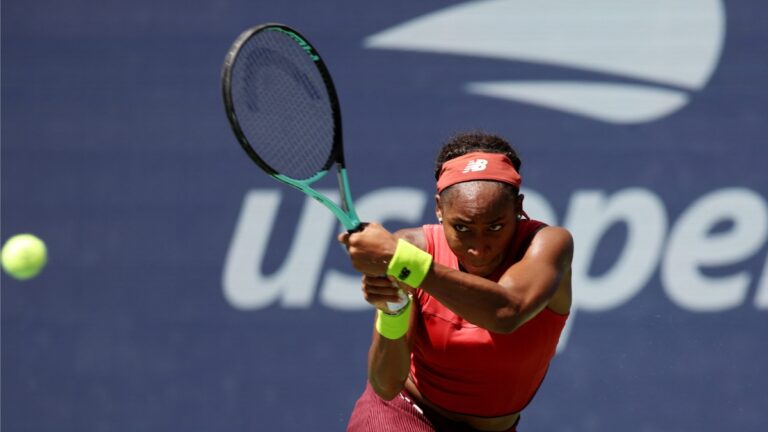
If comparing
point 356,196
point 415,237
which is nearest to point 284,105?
point 415,237

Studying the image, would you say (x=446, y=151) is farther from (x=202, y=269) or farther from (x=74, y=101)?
(x=74, y=101)

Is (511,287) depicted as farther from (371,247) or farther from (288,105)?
(288,105)

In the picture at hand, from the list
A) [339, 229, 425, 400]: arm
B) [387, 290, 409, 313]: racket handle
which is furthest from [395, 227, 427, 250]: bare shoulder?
[387, 290, 409, 313]: racket handle

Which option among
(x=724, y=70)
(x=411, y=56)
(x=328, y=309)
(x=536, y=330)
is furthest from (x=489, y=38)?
(x=536, y=330)

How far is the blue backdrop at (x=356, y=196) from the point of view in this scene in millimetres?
4914

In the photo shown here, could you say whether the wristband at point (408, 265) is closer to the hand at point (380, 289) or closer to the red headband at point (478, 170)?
the hand at point (380, 289)

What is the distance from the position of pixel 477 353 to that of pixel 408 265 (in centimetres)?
56

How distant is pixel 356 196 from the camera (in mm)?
4992

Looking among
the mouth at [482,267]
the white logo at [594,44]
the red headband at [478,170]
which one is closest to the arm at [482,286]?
the mouth at [482,267]

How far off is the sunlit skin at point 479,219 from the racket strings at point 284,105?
424mm

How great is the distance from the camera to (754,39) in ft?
16.1

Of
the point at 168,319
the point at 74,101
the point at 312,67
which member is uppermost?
the point at 312,67

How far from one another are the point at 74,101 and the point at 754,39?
10.3 ft

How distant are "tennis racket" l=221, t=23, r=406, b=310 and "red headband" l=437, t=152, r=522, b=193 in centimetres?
29
